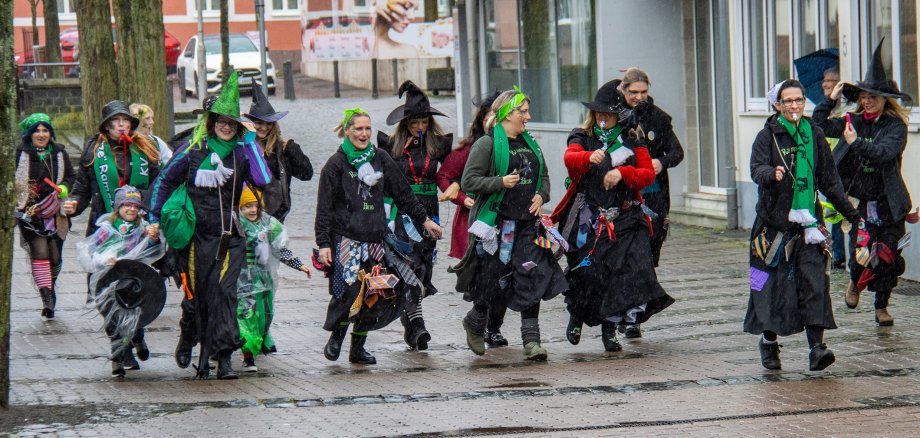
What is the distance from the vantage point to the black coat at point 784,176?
9102mm

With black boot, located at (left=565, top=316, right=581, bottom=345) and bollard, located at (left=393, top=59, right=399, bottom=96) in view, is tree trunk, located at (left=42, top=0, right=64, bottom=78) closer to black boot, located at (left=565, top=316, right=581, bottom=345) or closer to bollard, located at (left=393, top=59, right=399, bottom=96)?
bollard, located at (left=393, top=59, right=399, bottom=96)

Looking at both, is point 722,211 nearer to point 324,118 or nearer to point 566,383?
point 566,383

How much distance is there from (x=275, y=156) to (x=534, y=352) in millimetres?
2886

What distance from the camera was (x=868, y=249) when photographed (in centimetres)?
1107

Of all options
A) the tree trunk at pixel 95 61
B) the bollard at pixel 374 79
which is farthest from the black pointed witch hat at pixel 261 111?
the bollard at pixel 374 79

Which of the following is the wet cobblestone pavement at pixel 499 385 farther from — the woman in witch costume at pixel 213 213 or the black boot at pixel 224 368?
the woman in witch costume at pixel 213 213

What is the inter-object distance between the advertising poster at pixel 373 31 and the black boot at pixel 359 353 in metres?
28.3

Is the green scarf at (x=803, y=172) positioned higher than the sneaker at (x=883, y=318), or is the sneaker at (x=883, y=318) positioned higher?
the green scarf at (x=803, y=172)

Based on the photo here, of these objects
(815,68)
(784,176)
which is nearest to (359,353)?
(784,176)

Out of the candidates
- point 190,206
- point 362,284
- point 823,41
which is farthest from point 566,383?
point 823,41

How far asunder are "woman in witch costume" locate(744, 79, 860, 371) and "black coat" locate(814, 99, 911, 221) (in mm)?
1573

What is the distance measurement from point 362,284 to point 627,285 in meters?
1.80

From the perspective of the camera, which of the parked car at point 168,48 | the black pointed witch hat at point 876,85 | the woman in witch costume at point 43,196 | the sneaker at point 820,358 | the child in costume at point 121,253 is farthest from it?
the parked car at point 168,48

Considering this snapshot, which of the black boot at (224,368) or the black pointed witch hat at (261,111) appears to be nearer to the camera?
the black boot at (224,368)
